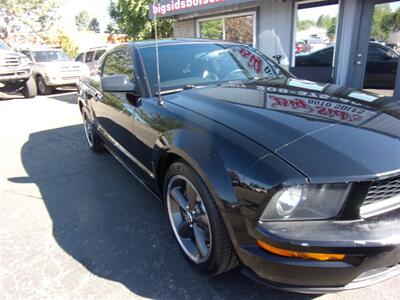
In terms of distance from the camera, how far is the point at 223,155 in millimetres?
1828

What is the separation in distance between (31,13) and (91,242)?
129 feet

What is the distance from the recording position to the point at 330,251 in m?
1.50

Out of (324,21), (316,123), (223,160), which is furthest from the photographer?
(324,21)

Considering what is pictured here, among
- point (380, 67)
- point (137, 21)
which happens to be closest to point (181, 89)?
point (380, 67)

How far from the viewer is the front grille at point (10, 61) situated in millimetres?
10641

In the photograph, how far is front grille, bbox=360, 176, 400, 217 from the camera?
5.34 feet

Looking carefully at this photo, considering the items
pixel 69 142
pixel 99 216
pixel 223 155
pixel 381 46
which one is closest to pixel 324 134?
pixel 223 155

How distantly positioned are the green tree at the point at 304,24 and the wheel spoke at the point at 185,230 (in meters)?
7.16

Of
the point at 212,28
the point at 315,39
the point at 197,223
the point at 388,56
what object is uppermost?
the point at 212,28

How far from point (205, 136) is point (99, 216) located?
1.70 metres

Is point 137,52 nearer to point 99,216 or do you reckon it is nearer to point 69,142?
point 99,216

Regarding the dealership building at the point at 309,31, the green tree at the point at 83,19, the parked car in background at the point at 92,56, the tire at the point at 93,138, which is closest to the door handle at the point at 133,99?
the tire at the point at 93,138

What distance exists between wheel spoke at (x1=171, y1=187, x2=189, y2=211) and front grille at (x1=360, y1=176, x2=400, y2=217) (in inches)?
46.2

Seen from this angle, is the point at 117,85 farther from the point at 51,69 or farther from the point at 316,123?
the point at 51,69
